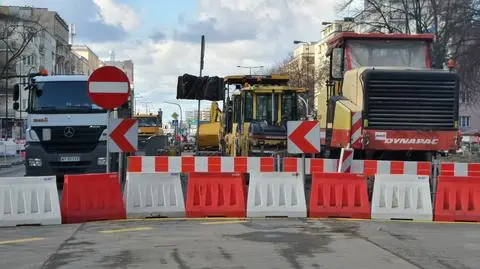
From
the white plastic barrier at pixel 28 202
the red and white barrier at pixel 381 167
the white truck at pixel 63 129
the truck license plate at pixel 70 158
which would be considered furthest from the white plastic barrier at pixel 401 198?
the truck license plate at pixel 70 158

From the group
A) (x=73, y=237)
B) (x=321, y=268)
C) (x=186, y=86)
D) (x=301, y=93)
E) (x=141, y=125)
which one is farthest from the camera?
(x=141, y=125)

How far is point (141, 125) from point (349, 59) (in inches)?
912

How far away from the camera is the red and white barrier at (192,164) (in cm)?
1420

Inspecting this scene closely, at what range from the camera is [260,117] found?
Result: 68.4 feet

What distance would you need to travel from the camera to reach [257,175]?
12734mm

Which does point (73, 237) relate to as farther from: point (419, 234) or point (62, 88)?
point (62, 88)

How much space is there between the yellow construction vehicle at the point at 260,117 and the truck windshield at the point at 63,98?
15.1 feet

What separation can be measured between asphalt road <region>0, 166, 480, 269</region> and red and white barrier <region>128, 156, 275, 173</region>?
2257 millimetres

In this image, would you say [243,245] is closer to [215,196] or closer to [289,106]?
[215,196]

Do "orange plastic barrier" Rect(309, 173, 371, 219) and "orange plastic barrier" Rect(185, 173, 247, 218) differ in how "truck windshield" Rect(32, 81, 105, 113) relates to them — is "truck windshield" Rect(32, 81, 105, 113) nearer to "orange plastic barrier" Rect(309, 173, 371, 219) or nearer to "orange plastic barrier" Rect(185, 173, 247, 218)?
"orange plastic barrier" Rect(185, 173, 247, 218)

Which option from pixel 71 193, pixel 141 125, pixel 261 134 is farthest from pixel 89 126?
pixel 141 125

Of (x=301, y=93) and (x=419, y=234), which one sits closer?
(x=419, y=234)

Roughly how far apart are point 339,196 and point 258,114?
8.52m

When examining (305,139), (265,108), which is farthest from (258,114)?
(305,139)
